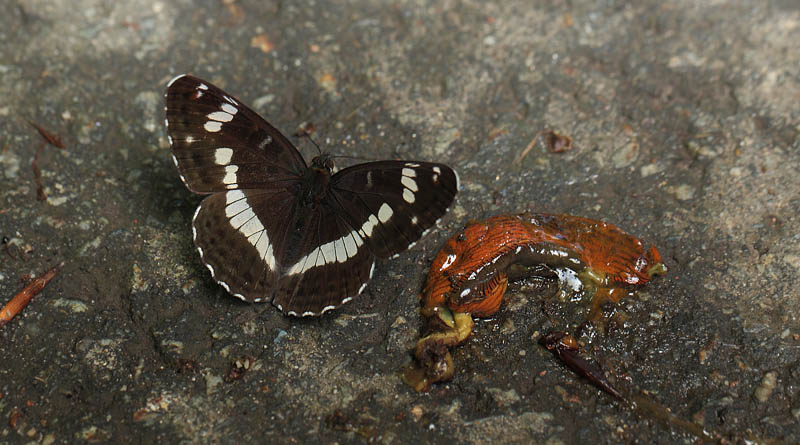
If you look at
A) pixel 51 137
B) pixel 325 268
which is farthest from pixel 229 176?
Result: pixel 51 137

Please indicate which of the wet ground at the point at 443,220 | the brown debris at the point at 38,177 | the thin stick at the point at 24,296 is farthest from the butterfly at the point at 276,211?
the brown debris at the point at 38,177

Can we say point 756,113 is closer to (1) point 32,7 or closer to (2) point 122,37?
(2) point 122,37

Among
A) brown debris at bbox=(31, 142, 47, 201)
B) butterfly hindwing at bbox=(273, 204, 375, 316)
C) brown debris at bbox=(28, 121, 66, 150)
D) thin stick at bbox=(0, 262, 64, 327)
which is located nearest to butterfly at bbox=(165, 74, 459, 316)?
butterfly hindwing at bbox=(273, 204, 375, 316)

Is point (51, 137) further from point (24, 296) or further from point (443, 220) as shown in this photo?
point (443, 220)

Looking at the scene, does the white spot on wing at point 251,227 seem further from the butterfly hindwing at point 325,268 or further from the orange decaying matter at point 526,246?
the orange decaying matter at point 526,246

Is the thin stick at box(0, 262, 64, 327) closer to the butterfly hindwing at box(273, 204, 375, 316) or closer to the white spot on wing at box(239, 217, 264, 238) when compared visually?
the white spot on wing at box(239, 217, 264, 238)

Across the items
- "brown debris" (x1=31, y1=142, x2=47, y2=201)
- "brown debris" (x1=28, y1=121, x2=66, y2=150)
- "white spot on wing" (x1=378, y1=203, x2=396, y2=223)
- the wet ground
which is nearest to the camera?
the wet ground

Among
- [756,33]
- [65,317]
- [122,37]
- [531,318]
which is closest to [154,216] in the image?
[65,317]
